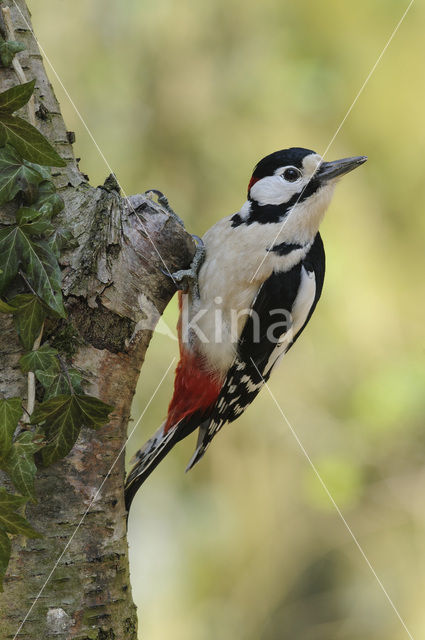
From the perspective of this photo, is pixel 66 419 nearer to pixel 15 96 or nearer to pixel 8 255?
pixel 8 255

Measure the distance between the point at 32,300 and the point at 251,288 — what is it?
30.5 inches

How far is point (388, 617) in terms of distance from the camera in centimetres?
347

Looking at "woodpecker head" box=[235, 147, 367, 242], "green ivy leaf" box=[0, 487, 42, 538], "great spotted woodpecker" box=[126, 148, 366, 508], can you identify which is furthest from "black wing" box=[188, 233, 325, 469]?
"green ivy leaf" box=[0, 487, 42, 538]

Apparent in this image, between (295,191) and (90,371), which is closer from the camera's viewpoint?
(90,371)

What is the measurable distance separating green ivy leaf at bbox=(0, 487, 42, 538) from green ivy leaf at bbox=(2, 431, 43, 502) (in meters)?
0.04

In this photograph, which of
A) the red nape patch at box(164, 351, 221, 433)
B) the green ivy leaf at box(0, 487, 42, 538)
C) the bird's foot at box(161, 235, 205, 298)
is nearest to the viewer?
the green ivy leaf at box(0, 487, 42, 538)

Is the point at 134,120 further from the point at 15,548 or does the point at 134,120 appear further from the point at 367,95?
the point at 15,548

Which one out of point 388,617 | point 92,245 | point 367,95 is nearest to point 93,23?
point 367,95

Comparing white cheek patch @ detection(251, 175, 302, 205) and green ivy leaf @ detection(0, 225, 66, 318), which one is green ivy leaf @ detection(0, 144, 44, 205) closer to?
green ivy leaf @ detection(0, 225, 66, 318)

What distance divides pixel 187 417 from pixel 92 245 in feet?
2.69

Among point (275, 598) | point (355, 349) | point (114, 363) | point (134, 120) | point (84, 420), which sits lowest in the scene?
point (275, 598)

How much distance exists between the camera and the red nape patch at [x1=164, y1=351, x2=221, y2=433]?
201 cm

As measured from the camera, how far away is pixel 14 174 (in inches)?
48.4

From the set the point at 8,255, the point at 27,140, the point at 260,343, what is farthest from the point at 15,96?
the point at 260,343
